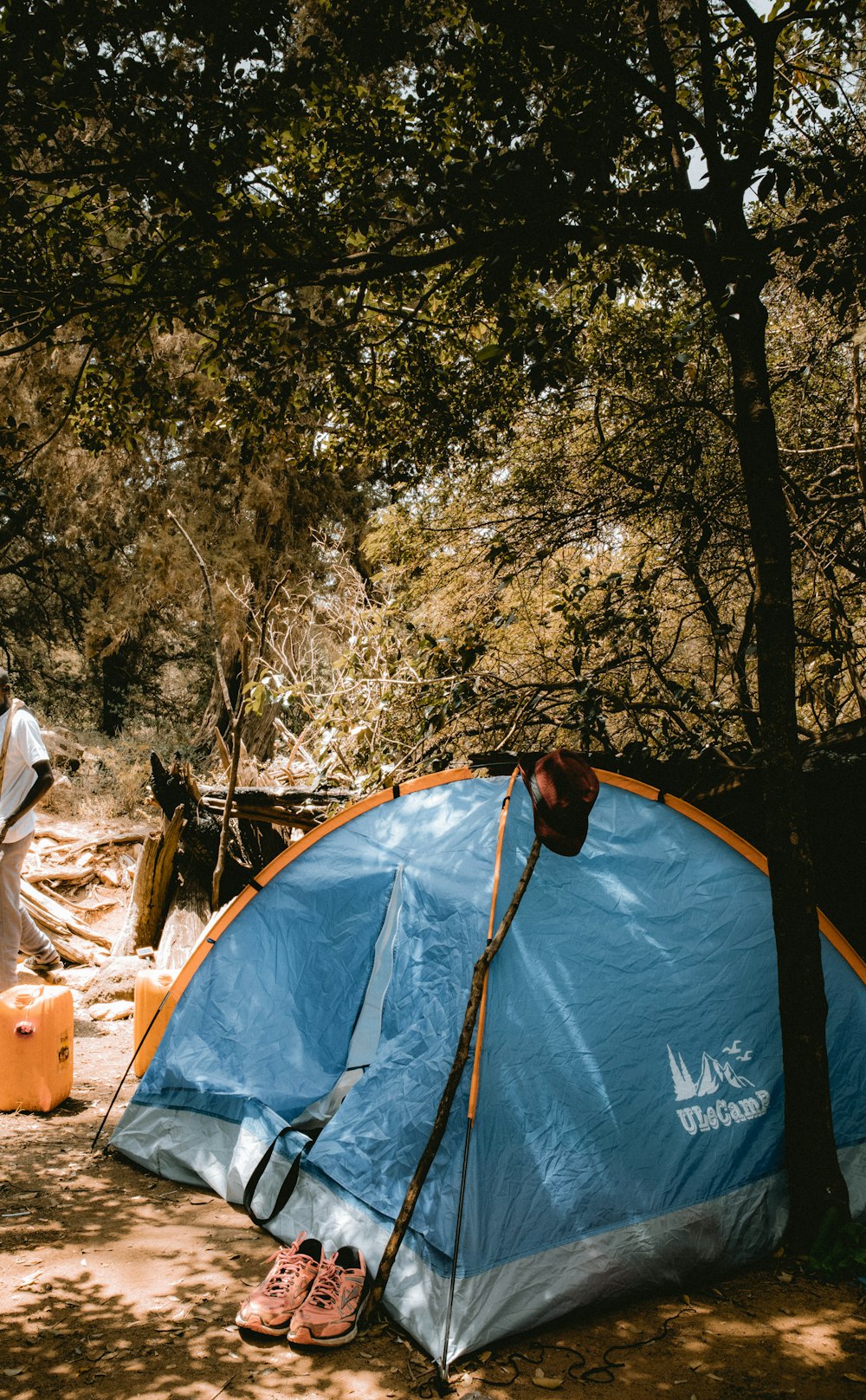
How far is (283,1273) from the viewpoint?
2826 millimetres

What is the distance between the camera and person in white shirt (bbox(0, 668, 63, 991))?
5.37m

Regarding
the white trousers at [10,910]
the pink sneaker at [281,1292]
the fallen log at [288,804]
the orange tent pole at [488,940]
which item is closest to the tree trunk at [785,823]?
the orange tent pole at [488,940]

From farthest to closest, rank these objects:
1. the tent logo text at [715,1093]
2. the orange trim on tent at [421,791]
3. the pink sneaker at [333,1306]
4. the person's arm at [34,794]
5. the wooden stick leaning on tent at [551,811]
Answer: the person's arm at [34,794] < the orange trim on tent at [421,791] < the tent logo text at [715,1093] < the wooden stick leaning on tent at [551,811] < the pink sneaker at [333,1306]

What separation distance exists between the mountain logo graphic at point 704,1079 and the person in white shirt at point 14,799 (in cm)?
395

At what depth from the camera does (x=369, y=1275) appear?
9.35 feet

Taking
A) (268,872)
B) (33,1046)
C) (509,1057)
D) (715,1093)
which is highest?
(268,872)

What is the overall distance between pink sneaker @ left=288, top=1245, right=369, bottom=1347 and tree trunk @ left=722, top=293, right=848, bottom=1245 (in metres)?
1.55

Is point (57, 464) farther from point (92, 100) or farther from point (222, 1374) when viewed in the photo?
point (222, 1374)

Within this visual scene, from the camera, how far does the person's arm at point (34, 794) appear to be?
5.33m


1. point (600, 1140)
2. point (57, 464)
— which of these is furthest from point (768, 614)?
point (57, 464)

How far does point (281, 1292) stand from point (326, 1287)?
0.16 metres

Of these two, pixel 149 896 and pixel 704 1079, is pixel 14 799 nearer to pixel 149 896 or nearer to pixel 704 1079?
pixel 149 896

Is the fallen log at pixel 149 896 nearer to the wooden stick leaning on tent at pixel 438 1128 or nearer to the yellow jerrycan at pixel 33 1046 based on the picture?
the yellow jerrycan at pixel 33 1046

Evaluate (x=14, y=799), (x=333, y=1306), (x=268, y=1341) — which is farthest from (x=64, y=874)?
(x=333, y=1306)
